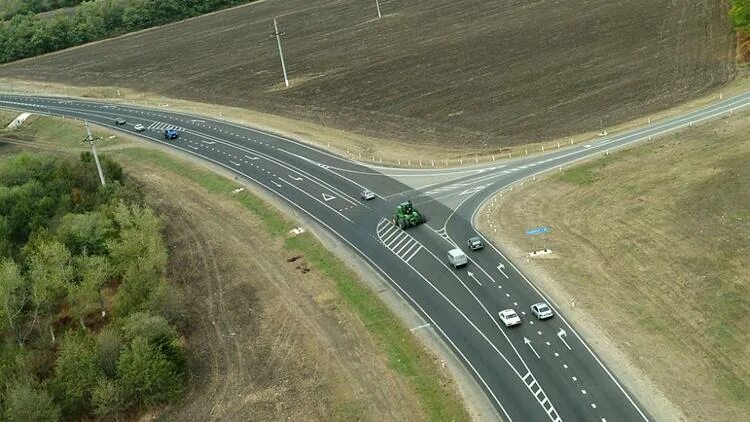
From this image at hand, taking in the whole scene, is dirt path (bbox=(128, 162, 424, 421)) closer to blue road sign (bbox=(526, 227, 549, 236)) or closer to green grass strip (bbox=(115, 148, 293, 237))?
green grass strip (bbox=(115, 148, 293, 237))

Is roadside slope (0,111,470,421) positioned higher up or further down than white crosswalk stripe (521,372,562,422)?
higher up

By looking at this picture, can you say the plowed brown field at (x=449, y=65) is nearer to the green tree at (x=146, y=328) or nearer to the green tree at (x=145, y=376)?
the green tree at (x=146, y=328)

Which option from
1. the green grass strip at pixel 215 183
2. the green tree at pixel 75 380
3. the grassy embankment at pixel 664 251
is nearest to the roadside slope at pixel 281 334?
the green grass strip at pixel 215 183

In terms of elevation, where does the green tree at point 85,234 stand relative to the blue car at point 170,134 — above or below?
below

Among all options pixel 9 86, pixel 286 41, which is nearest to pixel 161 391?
pixel 286 41

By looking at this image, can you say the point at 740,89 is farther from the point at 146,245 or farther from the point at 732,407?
the point at 146,245

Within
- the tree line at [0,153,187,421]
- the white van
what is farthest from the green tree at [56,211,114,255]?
the white van
